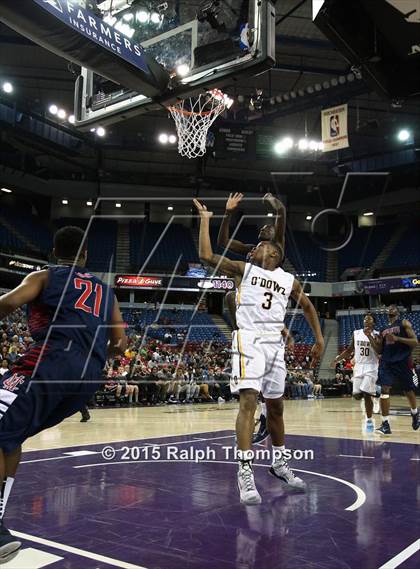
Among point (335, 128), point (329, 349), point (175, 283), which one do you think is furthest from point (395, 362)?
point (175, 283)

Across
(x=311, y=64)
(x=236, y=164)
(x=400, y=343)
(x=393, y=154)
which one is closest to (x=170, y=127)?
(x=236, y=164)

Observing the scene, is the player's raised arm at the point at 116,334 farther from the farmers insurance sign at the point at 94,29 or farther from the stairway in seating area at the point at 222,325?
the stairway in seating area at the point at 222,325

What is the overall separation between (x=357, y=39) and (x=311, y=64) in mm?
19565

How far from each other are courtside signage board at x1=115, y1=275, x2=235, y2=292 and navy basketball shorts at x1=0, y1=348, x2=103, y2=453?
24.8m

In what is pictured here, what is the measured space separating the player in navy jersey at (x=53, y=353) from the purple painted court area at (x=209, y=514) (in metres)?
0.59

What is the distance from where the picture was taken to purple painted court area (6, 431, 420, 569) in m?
2.55

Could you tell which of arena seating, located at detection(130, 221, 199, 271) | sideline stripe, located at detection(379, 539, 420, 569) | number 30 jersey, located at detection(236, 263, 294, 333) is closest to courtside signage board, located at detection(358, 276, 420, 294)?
arena seating, located at detection(130, 221, 199, 271)

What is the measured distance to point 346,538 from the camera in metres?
2.84

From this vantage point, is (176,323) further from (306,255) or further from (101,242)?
(306,255)

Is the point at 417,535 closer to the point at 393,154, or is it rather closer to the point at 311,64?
the point at 311,64

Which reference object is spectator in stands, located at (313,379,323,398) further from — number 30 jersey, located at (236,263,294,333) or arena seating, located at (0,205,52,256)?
number 30 jersey, located at (236,263,294,333)

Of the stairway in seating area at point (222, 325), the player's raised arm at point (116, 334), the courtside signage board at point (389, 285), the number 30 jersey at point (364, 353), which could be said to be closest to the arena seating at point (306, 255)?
the courtside signage board at point (389, 285)

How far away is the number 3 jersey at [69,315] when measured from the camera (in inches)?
110

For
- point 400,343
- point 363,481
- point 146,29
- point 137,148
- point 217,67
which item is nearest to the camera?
point 363,481
